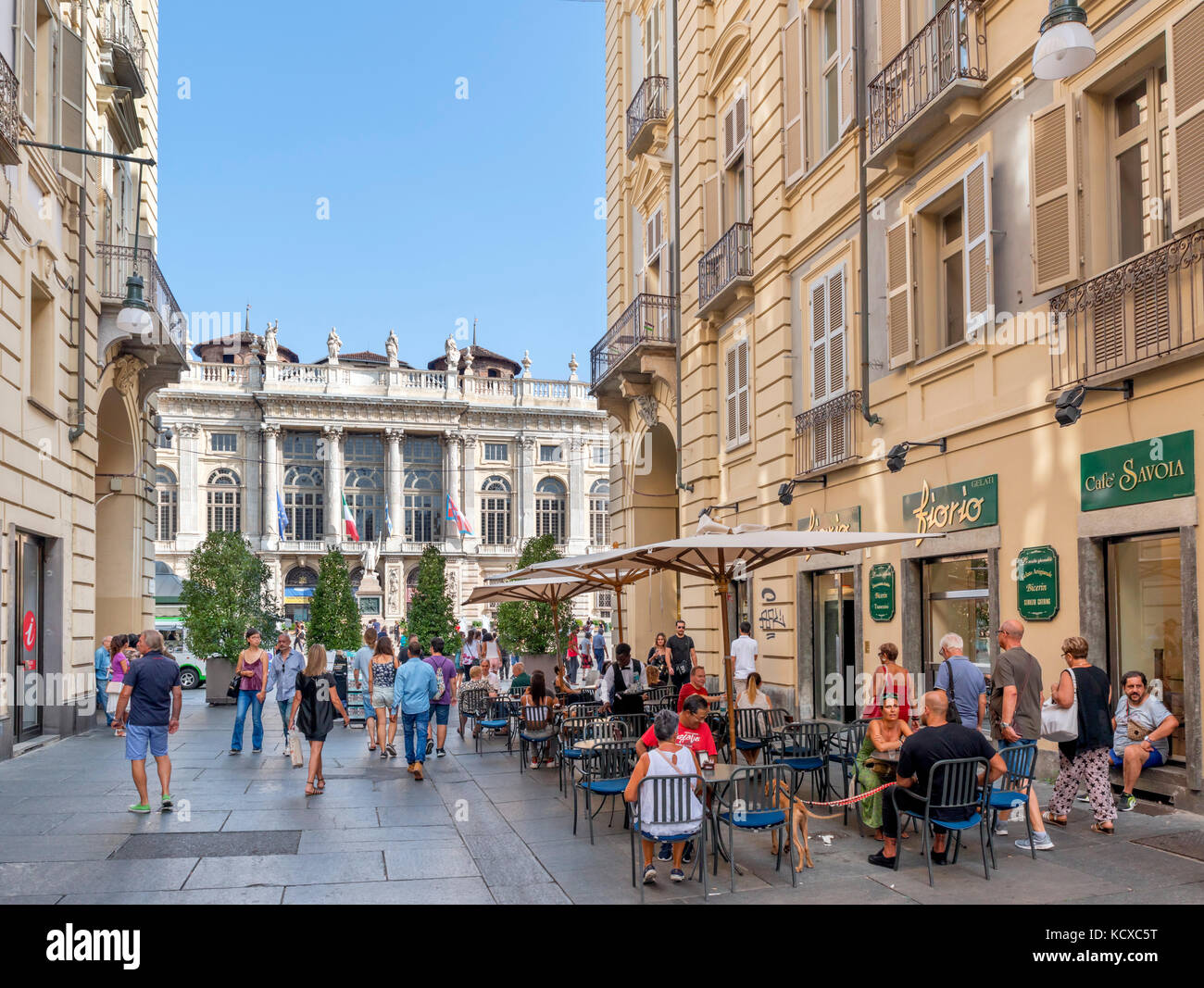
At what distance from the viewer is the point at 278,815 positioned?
35.4ft

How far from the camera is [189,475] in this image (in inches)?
2491

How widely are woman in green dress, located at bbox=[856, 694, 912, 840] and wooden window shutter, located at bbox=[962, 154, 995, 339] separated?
4.94 m

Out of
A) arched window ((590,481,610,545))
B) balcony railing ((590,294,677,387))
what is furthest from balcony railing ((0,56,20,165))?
arched window ((590,481,610,545))

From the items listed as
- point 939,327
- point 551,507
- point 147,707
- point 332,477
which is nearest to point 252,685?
point 147,707

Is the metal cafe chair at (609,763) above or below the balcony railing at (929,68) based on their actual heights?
below

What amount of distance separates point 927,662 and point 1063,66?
734 centimetres

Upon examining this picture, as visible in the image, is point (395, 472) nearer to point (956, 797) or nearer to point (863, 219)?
point (863, 219)

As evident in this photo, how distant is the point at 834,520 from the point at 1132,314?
22.1 ft

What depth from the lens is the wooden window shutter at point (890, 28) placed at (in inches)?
548

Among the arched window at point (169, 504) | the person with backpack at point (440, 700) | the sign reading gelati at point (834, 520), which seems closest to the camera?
the person with backpack at point (440, 700)

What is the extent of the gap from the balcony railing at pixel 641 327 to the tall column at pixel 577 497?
42854mm

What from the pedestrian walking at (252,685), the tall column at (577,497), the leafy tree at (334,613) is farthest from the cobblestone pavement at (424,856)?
the tall column at (577,497)

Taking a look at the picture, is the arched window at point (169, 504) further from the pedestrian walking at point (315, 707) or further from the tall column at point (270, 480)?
the pedestrian walking at point (315, 707)
